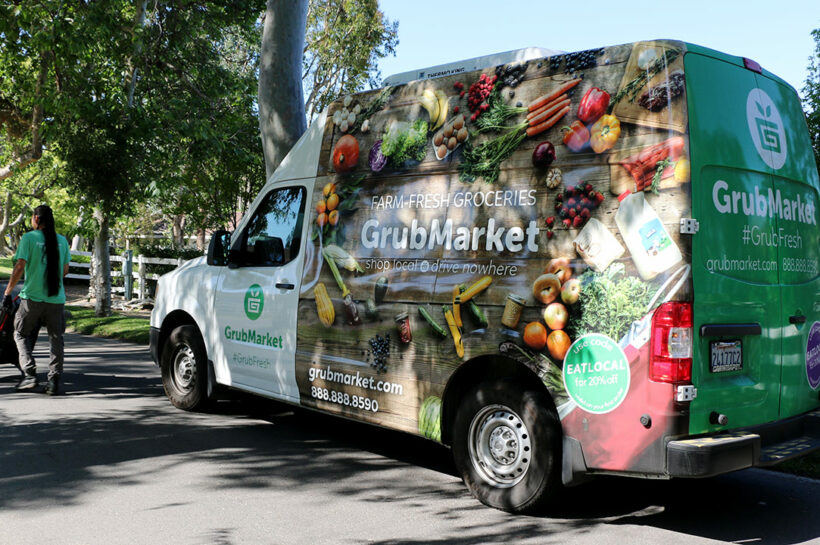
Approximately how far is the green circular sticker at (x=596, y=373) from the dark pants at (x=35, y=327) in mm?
6333

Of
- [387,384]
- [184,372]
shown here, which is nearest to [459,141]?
[387,384]

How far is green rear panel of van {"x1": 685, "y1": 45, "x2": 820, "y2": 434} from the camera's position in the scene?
4348mm

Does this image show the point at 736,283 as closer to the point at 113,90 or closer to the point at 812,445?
the point at 812,445

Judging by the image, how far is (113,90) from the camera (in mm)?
16391

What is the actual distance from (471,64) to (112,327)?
11.9 meters

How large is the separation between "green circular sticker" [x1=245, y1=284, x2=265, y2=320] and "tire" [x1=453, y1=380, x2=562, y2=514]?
7.58 feet

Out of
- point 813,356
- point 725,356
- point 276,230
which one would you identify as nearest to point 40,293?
point 276,230

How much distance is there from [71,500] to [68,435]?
189 centimetres

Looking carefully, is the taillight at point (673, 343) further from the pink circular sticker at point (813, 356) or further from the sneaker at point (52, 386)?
the sneaker at point (52, 386)

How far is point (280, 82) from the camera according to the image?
10180 millimetres

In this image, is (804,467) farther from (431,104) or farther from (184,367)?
(184,367)

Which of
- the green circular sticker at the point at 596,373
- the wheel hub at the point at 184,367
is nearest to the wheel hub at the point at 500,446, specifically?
the green circular sticker at the point at 596,373

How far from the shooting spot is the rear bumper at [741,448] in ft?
13.6

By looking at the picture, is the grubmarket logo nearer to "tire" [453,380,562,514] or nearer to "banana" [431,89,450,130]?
"banana" [431,89,450,130]
